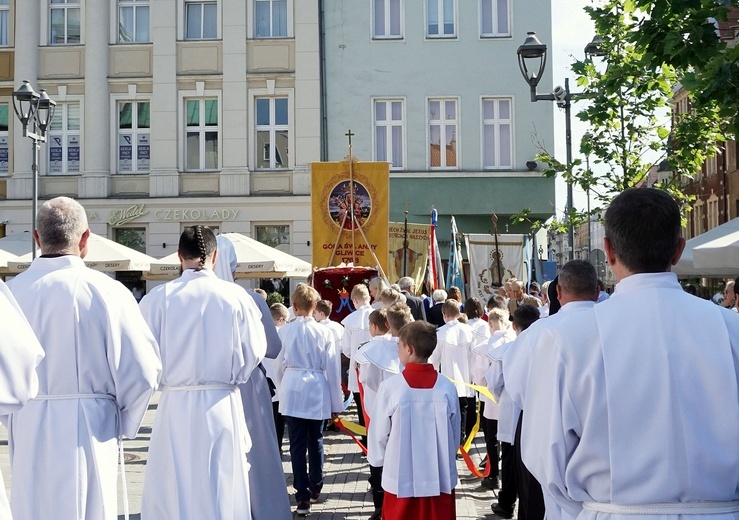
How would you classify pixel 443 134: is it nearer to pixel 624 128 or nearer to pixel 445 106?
pixel 445 106

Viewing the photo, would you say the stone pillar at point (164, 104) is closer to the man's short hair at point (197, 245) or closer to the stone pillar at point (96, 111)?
the stone pillar at point (96, 111)

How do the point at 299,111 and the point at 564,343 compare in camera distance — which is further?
the point at 299,111

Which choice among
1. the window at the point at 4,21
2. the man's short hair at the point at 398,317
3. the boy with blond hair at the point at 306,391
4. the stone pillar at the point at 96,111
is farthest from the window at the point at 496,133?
the man's short hair at the point at 398,317

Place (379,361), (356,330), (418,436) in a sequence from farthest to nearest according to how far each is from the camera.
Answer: (356,330) → (379,361) → (418,436)

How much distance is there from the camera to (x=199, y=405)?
614 cm

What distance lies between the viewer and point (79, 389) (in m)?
5.02

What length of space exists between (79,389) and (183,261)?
1.62 m

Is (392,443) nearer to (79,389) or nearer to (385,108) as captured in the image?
(79,389)

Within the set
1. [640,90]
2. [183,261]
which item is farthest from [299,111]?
[183,261]

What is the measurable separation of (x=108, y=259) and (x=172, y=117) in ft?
31.6

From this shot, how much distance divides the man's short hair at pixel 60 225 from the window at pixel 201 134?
22.4m

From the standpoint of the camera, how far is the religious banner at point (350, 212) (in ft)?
64.2

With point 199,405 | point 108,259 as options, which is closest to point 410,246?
point 108,259

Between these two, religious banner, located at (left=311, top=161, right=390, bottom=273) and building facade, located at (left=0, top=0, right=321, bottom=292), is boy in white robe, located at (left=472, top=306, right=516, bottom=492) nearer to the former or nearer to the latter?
religious banner, located at (left=311, top=161, right=390, bottom=273)
